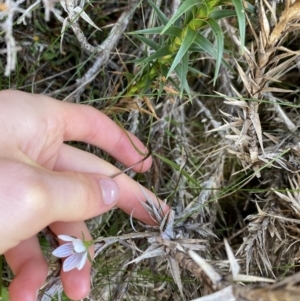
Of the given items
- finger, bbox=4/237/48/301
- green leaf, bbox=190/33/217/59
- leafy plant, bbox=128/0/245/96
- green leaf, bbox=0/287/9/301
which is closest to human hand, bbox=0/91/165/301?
finger, bbox=4/237/48/301

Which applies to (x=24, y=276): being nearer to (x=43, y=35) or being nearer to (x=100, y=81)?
(x=100, y=81)

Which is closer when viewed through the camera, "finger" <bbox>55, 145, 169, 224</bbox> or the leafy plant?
the leafy plant

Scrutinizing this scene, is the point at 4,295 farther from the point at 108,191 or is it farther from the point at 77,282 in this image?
the point at 108,191

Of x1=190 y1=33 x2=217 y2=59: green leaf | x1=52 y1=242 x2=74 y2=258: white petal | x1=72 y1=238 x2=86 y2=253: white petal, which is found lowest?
x1=52 y1=242 x2=74 y2=258: white petal

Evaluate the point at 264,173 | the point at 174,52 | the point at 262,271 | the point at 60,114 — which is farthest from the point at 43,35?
the point at 262,271

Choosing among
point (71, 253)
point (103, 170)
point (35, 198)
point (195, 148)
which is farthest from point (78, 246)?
point (195, 148)

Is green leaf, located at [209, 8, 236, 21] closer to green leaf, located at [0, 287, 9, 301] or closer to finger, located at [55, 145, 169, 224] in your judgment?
finger, located at [55, 145, 169, 224]

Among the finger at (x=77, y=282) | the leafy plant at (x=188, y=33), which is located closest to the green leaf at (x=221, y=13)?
the leafy plant at (x=188, y=33)

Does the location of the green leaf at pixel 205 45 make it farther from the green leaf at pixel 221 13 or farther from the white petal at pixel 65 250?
the white petal at pixel 65 250
